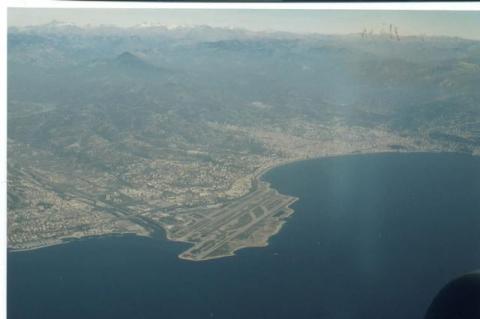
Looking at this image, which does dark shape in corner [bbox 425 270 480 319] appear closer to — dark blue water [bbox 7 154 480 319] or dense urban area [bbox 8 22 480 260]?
dark blue water [bbox 7 154 480 319]

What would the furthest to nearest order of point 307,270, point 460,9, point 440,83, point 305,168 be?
point 440,83, point 305,168, point 307,270, point 460,9

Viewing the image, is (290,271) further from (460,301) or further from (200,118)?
(200,118)

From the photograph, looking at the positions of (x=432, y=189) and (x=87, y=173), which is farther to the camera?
(x=432, y=189)

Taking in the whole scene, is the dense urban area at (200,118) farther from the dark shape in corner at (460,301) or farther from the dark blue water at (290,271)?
the dark shape in corner at (460,301)

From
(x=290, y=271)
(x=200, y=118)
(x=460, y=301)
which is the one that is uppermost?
(x=200, y=118)

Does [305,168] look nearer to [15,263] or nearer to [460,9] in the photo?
[460,9]

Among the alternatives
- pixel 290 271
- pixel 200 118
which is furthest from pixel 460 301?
pixel 200 118

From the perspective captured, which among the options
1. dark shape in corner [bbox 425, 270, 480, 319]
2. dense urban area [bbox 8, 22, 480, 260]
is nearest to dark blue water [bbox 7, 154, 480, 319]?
dense urban area [bbox 8, 22, 480, 260]

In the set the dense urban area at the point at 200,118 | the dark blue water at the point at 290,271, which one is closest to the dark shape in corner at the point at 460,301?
the dark blue water at the point at 290,271

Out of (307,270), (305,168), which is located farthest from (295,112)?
(307,270)

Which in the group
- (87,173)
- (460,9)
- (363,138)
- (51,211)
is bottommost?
(51,211)
